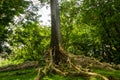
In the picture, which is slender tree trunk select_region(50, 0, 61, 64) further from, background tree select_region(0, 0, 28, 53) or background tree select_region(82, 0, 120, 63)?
background tree select_region(82, 0, 120, 63)

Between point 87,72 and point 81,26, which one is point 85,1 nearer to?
point 81,26

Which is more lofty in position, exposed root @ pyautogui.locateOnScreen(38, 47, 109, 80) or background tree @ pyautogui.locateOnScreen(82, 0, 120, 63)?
background tree @ pyautogui.locateOnScreen(82, 0, 120, 63)

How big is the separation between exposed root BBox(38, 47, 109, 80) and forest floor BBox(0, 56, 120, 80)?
0.32 m

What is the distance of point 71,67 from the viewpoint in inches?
722

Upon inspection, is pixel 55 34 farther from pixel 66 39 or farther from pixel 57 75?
pixel 66 39

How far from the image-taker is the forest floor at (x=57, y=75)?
16938mm

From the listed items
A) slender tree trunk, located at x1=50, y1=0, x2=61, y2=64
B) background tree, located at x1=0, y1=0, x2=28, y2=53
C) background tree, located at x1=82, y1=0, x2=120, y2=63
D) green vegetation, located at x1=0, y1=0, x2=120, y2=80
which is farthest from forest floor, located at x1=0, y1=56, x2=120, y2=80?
background tree, located at x1=82, y1=0, x2=120, y2=63

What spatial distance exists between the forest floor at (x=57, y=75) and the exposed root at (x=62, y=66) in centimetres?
32

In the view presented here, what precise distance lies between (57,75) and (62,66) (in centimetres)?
104

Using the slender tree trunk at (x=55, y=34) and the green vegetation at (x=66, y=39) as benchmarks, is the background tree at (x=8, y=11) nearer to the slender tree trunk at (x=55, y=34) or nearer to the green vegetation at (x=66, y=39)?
the green vegetation at (x=66, y=39)

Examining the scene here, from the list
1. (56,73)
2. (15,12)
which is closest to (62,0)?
(15,12)

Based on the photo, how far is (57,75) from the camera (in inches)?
685

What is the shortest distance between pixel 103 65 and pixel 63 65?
13.5ft

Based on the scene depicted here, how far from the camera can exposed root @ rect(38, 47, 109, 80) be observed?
1728 centimetres
